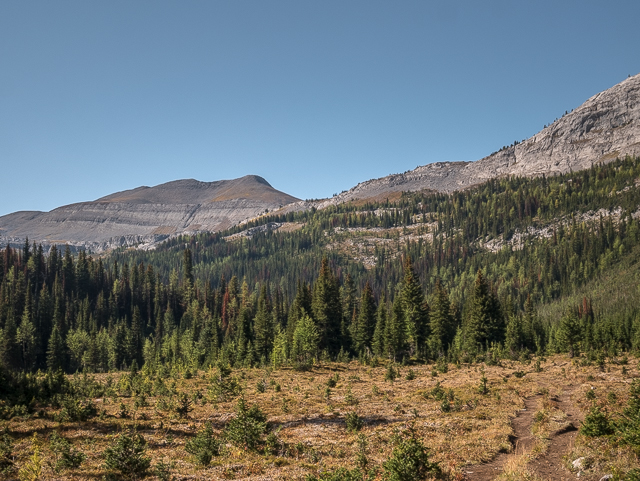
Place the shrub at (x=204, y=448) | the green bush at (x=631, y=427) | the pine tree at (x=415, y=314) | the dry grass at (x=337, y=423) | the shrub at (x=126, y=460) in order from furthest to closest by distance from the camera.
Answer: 1. the pine tree at (x=415, y=314)
2. the shrub at (x=204, y=448)
3. the dry grass at (x=337, y=423)
4. the shrub at (x=126, y=460)
5. the green bush at (x=631, y=427)

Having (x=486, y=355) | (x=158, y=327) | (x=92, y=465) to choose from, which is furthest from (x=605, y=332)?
(x=158, y=327)

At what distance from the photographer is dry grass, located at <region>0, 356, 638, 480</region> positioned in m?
19.4

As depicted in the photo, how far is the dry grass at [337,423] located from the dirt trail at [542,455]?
0.45 metres

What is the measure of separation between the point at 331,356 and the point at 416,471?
61.0m

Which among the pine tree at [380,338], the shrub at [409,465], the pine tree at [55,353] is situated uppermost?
the shrub at [409,465]

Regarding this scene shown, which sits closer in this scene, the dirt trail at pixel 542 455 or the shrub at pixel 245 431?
the dirt trail at pixel 542 455

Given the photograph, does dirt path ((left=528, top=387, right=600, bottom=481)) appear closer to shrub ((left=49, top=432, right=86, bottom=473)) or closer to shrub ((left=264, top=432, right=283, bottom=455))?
shrub ((left=264, top=432, right=283, bottom=455))

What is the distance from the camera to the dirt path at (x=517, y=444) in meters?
17.3

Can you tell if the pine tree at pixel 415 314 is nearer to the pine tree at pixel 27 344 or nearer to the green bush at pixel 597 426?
the green bush at pixel 597 426

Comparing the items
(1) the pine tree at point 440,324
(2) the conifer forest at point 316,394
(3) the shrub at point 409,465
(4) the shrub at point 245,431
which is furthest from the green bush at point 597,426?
(1) the pine tree at point 440,324

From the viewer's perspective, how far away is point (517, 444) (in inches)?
839

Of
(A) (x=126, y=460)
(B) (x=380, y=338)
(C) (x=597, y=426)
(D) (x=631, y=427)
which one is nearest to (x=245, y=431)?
(A) (x=126, y=460)

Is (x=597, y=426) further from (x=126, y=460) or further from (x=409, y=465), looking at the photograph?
(x=126, y=460)

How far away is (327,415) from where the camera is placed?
102ft
